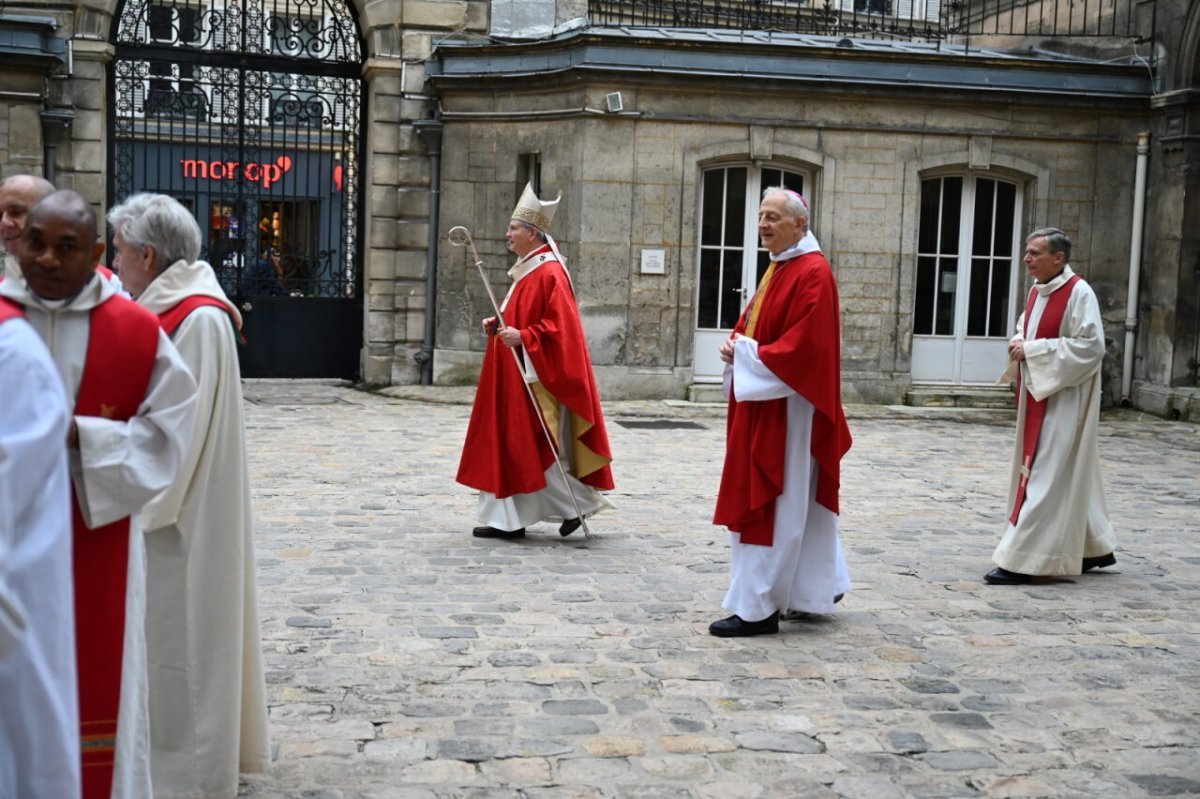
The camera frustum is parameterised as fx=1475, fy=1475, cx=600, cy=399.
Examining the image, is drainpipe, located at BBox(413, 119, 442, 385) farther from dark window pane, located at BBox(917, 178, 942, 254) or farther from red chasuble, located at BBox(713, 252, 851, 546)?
red chasuble, located at BBox(713, 252, 851, 546)

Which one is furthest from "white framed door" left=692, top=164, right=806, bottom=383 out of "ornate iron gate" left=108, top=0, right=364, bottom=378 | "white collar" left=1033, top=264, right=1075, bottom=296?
"white collar" left=1033, top=264, right=1075, bottom=296

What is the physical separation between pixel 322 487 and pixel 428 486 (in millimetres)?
719

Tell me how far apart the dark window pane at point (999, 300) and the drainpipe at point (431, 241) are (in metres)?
6.29

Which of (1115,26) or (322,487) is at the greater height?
(1115,26)

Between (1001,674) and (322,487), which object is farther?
(322,487)

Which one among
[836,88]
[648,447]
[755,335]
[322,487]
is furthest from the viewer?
[836,88]

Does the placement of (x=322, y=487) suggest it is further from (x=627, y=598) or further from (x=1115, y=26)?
(x=1115, y=26)

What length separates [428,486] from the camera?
10.1 m

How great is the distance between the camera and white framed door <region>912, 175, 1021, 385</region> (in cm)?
1648

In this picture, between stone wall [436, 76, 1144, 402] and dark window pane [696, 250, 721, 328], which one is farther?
dark window pane [696, 250, 721, 328]

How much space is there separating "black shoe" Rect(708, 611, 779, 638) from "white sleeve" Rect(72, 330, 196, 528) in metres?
3.22

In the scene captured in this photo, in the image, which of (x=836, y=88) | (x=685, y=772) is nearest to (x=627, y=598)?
(x=685, y=772)

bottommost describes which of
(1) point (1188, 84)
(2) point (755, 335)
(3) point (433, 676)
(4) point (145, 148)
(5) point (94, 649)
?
(3) point (433, 676)

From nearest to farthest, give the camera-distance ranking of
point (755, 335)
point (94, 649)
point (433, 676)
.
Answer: point (94, 649)
point (433, 676)
point (755, 335)
